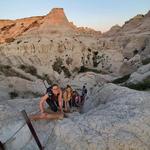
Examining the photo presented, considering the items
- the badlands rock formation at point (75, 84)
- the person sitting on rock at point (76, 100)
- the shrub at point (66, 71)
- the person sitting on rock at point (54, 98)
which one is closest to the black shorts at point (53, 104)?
the person sitting on rock at point (54, 98)

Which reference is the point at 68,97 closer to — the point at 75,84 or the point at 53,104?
the point at 53,104

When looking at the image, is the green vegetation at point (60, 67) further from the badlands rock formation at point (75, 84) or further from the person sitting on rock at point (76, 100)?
the person sitting on rock at point (76, 100)

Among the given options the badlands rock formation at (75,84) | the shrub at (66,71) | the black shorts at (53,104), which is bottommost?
the shrub at (66,71)

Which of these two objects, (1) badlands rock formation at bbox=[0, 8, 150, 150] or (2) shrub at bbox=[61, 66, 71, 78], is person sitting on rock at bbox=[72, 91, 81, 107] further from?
(2) shrub at bbox=[61, 66, 71, 78]

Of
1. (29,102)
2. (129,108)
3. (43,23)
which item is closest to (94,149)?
(129,108)

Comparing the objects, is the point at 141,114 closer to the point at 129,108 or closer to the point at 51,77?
the point at 129,108

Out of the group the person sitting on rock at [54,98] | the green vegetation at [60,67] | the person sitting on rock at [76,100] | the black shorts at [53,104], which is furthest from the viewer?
the green vegetation at [60,67]

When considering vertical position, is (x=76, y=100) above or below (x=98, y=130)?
below

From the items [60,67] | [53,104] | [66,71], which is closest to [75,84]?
[60,67]

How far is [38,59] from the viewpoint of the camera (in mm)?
52688

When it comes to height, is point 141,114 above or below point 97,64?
above

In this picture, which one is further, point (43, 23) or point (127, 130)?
point (43, 23)

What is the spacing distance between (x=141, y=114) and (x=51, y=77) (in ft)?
111

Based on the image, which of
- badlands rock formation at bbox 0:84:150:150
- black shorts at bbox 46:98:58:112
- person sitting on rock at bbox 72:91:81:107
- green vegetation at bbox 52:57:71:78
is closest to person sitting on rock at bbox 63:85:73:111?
person sitting on rock at bbox 72:91:81:107
